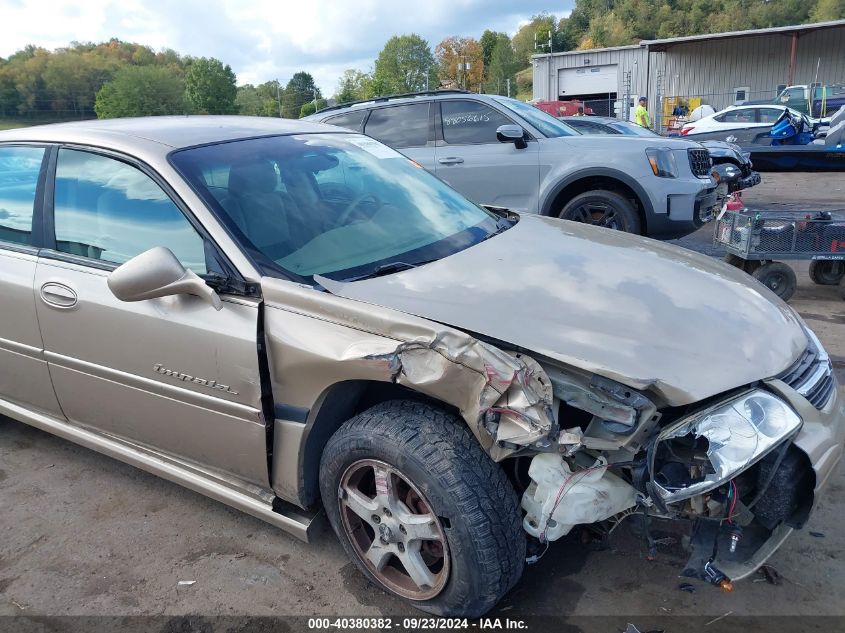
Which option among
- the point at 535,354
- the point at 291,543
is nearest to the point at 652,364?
the point at 535,354

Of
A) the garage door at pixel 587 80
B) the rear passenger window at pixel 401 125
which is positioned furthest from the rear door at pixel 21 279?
the garage door at pixel 587 80

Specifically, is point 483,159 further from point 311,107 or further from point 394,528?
point 311,107

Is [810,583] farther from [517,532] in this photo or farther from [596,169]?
[596,169]

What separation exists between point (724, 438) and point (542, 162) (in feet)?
17.6

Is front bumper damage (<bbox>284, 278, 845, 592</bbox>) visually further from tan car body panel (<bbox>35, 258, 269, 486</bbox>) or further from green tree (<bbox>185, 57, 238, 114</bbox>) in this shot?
green tree (<bbox>185, 57, 238, 114</bbox>)

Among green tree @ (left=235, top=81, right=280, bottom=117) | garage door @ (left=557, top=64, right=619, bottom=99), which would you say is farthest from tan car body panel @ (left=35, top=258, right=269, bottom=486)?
green tree @ (left=235, top=81, right=280, bottom=117)

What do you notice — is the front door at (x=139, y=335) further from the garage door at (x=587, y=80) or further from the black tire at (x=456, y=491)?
the garage door at (x=587, y=80)

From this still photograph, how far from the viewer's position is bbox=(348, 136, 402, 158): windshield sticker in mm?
3500

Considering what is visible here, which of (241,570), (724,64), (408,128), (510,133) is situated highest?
(724,64)

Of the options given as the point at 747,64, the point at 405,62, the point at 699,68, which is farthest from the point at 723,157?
the point at 405,62

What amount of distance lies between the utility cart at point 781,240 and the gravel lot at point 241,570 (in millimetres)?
2746

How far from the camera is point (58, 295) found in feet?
9.43

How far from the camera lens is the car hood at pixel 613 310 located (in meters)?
2.07

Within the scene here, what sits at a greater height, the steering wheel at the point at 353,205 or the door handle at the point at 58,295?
the steering wheel at the point at 353,205
